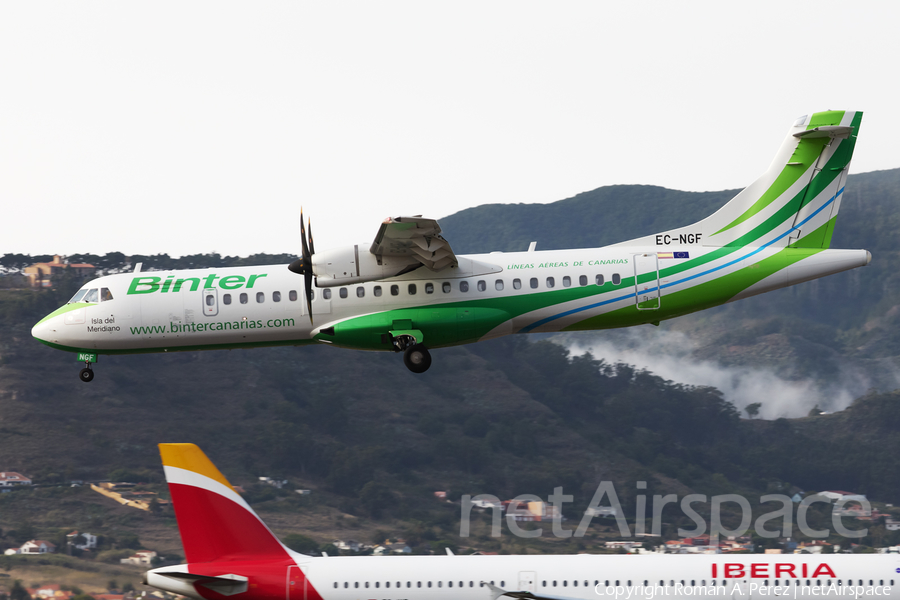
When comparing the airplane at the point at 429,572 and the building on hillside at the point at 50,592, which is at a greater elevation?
the airplane at the point at 429,572

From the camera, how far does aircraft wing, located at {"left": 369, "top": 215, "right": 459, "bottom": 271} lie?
3478cm

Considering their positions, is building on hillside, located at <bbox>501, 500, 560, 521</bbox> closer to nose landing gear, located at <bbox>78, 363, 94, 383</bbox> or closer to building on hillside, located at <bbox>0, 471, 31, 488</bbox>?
building on hillside, located at <bbox>0, 471, 31, 488</bbox>

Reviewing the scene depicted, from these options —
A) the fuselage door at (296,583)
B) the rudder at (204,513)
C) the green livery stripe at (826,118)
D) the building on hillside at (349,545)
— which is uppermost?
the green livery stripe at (826,118)

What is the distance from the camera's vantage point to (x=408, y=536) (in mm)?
136625

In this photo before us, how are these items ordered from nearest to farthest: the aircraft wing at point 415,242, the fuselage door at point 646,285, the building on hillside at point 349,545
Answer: the aircraft wing at point 415,242 → the fuselage door at point 646,285 → the building on hillside at point 349,545

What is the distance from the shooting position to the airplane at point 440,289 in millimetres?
36781

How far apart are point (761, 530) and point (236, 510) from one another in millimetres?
93176

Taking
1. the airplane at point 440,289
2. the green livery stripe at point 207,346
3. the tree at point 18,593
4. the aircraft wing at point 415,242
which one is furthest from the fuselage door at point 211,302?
the tree at point 18,593

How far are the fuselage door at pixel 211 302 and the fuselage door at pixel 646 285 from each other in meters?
14.4

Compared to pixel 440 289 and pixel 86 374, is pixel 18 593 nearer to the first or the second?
pixel 86 374

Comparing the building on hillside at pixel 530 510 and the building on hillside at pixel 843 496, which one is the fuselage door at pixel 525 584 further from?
the building on hillside at pixel 843 496

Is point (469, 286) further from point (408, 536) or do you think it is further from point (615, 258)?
point (408, 536)

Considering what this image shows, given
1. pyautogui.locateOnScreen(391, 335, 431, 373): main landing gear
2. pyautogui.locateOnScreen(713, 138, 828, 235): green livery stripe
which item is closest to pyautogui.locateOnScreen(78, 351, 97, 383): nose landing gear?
pyautogui.locateOnScreen(391, 335, 431, 373): main landing gear

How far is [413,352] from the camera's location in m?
36.8
